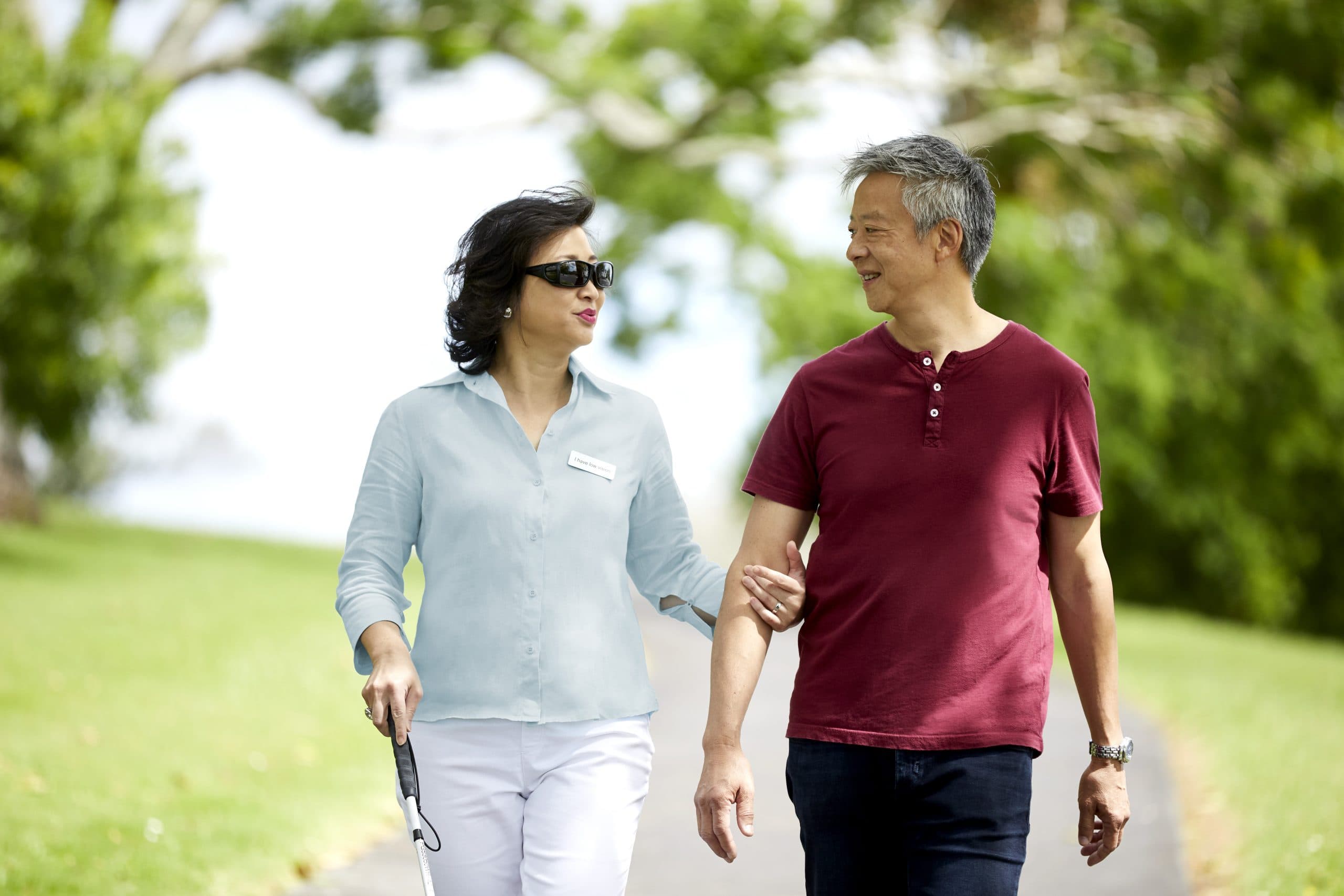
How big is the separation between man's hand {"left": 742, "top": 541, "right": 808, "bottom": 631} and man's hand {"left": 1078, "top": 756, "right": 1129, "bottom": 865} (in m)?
0.71

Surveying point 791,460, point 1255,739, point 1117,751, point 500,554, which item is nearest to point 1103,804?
point 1117,751

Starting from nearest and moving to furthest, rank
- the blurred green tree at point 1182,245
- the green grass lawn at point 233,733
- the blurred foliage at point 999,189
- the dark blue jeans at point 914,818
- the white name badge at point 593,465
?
the dark blue jeans at point 914,818
the white name badge at point 593,465
the green grass lawn at point 233,733
the blurred foliage at point 999,189
the blurred green tree at point 1182,245

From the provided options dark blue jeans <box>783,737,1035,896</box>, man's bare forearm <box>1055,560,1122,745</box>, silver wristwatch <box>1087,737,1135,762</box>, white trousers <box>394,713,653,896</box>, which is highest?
man's bare forearm <box>1055,560,1122,745</box>

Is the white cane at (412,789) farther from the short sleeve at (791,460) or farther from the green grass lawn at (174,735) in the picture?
the green grass lawn at (174,735)

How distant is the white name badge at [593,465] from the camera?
327 centimetres

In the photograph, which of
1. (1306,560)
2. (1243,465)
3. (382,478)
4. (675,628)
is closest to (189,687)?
(675,628)

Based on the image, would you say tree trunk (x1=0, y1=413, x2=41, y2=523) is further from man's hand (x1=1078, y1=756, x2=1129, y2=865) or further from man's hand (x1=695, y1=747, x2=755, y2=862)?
man's hand (x1=1078, y1=756, x2=1129, y2=865)

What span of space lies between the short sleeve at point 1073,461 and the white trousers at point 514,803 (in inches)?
45.1

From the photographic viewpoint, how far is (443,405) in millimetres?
3291

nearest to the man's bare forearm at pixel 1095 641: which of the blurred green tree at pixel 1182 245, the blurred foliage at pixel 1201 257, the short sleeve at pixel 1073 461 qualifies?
the short sleeve at pixel 1073 461

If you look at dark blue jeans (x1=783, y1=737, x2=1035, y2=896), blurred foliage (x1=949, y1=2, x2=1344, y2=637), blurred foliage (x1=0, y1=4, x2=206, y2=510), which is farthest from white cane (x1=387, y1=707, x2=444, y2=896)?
blurred foliage (x1=949, y1=2, x2=1344, y2=637)

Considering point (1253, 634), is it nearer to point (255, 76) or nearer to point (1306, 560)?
point (1306, 560)

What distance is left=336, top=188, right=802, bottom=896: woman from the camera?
3098mm

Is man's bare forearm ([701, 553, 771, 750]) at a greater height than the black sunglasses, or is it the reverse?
the black sunglasses
